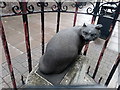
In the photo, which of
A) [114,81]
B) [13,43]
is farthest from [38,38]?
[114,81]

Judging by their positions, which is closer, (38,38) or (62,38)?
(62,38)

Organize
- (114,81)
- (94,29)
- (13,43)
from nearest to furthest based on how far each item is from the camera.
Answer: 1. (94,29)
2. (114,81)
3. (13,43)

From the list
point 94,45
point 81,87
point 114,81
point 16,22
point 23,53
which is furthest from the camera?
point 16,22

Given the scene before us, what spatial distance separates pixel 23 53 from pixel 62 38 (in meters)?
2.24

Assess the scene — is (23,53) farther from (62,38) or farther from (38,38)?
(62,38)

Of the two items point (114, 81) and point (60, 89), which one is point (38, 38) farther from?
point (60, 89)

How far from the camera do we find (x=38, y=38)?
14.5 ft

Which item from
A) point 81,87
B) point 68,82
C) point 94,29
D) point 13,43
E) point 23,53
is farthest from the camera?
point 13,43

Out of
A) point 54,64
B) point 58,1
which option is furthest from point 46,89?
point 58,1

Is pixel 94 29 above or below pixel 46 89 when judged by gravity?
above

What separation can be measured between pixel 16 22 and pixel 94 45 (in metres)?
3.70

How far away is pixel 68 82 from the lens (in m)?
1.65

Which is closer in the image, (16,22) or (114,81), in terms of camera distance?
(114,81)

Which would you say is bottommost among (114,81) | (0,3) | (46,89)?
(114,81)
